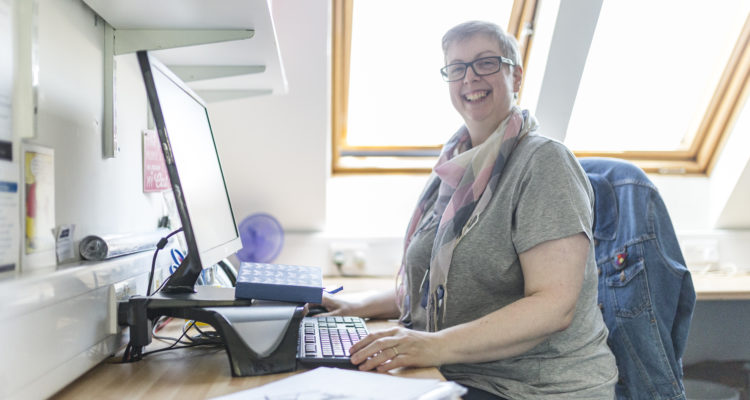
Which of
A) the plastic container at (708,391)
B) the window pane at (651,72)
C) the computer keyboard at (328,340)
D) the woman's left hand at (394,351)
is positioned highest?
the window pane at (651,72)

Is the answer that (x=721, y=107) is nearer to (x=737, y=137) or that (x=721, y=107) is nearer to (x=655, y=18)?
(x=737, y=137)

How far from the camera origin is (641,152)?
9.39 feet

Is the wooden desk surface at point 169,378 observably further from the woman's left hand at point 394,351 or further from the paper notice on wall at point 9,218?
the paper notice on wall at point 9,218

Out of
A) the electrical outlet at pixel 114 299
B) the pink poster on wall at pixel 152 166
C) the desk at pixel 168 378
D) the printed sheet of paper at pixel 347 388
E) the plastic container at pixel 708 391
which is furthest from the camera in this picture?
the plastic container at pixel 708 391

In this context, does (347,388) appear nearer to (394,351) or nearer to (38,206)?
(394,351)

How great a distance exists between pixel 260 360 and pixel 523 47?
6.77 ft

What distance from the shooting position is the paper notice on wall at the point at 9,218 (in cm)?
77

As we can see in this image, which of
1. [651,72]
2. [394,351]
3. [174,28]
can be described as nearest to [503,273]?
[394,351]

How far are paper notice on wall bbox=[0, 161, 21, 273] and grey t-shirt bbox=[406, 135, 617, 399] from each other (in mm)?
831

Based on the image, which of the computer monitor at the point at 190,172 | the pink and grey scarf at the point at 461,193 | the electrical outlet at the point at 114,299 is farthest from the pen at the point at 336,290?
the electrical outlet at the point at 114,299

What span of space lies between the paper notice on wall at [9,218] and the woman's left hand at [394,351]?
535mm

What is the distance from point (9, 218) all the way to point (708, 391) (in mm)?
2584

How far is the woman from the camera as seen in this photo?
1073mm

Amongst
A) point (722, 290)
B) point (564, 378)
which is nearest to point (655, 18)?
point (722, 290)
